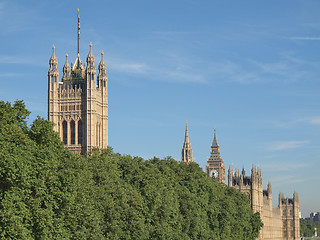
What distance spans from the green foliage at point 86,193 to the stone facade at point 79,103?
231 ft

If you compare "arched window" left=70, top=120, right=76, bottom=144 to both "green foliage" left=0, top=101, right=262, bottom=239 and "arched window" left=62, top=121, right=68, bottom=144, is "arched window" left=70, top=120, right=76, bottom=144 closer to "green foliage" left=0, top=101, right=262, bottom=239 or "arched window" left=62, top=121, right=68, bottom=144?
"arched window" left=62, top=121, right=68, bottom=144

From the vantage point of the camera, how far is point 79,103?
6772 inches

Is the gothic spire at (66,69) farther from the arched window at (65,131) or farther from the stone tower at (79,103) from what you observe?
the arched window at (65,131)

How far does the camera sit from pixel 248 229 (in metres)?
140

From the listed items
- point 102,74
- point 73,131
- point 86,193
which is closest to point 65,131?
point 73,131

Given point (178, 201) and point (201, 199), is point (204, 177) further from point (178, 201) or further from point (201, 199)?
point (178, 201)

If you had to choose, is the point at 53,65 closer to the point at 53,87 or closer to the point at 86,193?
the point at 53,87

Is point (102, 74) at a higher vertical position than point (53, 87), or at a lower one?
higher

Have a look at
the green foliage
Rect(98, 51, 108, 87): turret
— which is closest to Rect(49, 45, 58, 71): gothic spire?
Rect(98, 51, 108, 87): turret

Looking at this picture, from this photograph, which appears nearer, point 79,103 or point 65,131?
point 65,131

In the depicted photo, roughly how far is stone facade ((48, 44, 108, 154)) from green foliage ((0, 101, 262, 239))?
231 ft

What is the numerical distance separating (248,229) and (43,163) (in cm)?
9571

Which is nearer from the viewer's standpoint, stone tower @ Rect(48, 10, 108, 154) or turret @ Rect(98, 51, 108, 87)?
stone tower @ Rect(48, 10, 108, 154)

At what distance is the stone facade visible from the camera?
169 m
